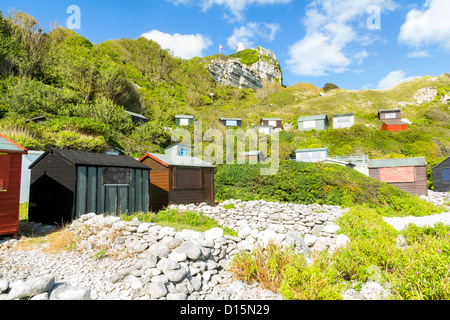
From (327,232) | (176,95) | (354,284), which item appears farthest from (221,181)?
(176,95)

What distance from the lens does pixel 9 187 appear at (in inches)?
307

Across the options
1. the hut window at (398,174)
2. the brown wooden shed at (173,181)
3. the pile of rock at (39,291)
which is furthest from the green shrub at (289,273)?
the hut window at (398,174)

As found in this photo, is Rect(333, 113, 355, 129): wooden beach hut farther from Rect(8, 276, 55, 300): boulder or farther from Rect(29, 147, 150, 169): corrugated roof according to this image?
Rect(8, 276, 55, 300): boulder

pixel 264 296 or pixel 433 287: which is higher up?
pixel 433 287

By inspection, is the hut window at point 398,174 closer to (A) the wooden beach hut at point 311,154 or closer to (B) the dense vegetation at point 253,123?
(B) the dense vegetation at point 253,123

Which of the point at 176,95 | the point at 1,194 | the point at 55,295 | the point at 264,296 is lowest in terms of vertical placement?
the point at 264,296

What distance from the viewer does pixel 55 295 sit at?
13.5ft

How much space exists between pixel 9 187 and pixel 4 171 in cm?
54

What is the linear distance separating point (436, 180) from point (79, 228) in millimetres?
33482

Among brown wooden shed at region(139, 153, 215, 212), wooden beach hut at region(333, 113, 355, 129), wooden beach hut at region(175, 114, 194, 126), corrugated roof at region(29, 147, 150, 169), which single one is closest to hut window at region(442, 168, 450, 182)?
wooden beach hut at region(333, 113, 355, 129)

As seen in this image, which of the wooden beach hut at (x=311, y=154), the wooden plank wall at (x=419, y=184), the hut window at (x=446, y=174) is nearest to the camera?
the wooden plank wall at (x=419, y=184)

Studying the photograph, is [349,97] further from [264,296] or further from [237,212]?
[264,296]

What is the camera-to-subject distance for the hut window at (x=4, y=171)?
763 centimetres

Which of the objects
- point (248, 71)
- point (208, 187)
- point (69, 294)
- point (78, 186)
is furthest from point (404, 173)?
point (248, 71)
